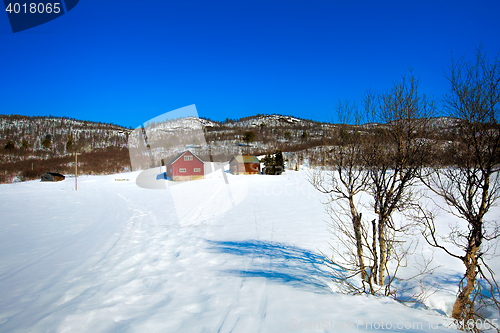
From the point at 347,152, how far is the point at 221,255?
4644 mm

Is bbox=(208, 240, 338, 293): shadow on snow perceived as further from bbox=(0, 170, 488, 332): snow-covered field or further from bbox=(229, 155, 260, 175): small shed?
bbox=(229, 155, 260, 175): small shed

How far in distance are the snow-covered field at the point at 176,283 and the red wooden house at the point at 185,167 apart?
25731 mm

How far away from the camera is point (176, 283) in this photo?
4836 mm

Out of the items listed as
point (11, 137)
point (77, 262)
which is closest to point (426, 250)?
point (77, 262)

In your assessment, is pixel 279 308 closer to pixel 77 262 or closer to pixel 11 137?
pixel 77 262

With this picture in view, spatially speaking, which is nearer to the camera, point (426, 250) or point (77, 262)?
point (77, 262)

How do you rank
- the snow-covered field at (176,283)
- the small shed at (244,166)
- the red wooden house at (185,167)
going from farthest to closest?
the small shed at (244,166) → the red wooden house at (185,167) → the snow-covered field at (176,283)

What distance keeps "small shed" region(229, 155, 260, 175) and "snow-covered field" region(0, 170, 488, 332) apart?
3447 centimetres

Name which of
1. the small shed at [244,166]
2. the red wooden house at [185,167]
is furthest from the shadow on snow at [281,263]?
the small shed at [244,166]

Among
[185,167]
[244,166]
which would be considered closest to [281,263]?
[185,167]

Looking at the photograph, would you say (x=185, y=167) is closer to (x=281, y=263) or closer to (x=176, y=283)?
(x=281, y=263)

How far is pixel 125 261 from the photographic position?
6.08m

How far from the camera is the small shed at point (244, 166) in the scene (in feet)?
149

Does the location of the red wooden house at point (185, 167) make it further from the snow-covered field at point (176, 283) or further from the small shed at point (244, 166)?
the snow-covered field at point (176, 283)
